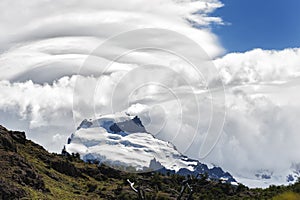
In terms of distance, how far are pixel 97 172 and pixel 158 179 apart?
22368 mm

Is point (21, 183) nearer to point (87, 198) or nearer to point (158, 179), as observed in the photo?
point (87, 198)

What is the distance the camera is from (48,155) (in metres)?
176

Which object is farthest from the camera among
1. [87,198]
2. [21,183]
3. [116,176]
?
[116,176]

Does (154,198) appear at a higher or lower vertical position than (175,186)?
lower

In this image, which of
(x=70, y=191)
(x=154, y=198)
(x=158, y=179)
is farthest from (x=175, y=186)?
(x=70, y=191)

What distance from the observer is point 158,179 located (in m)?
187

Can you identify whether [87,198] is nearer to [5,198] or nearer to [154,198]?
[154,198]

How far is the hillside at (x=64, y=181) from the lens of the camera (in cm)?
12064

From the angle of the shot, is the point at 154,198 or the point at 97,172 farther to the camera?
the point at 97,172

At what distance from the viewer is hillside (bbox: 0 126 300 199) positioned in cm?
12064

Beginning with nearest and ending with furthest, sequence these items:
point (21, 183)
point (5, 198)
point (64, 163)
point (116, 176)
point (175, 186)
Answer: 1. point (5, 198)
2. point (21, 183)
3. point (64, 163)
4. point (175, 186)
5. point (116, 176)

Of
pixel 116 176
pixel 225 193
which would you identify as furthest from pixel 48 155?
pixel 225 193

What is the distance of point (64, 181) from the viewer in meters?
152

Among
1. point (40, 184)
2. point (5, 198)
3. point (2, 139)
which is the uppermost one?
point (2, 139)
